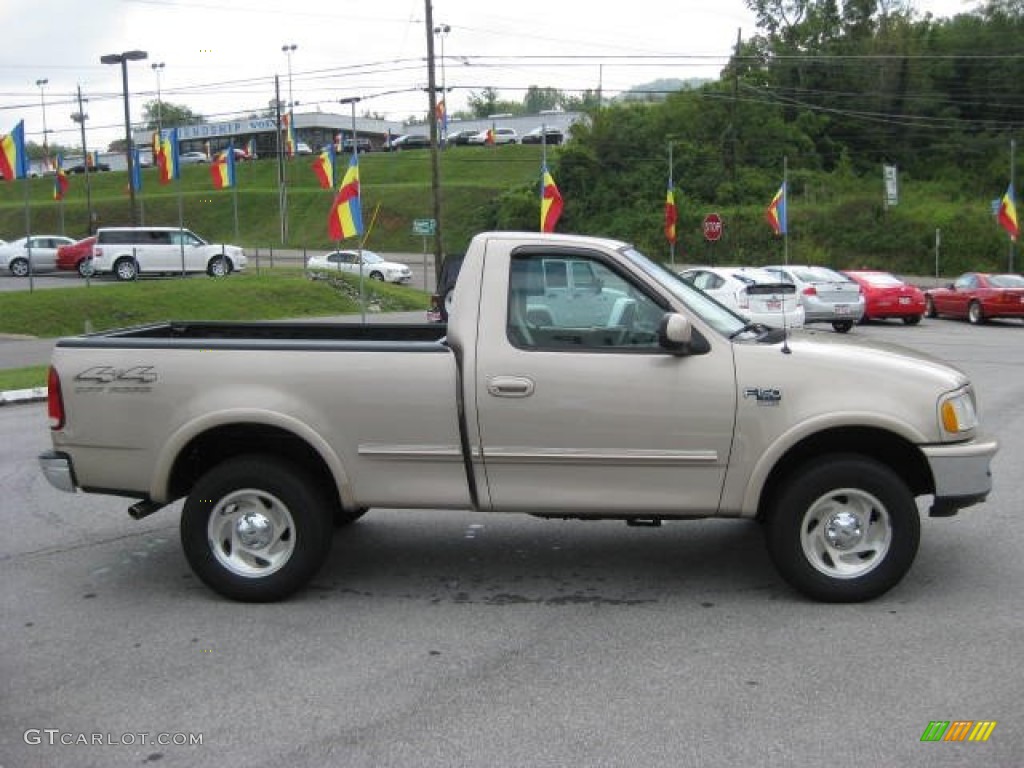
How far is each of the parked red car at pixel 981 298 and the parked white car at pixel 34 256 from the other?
33133 millimetres

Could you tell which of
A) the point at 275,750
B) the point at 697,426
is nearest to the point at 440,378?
the point at 697,426

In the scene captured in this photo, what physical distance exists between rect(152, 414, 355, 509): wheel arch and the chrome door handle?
901 mm

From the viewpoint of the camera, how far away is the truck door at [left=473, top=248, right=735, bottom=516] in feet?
17.5

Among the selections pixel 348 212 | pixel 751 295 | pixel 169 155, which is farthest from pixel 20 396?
pixel 169 155

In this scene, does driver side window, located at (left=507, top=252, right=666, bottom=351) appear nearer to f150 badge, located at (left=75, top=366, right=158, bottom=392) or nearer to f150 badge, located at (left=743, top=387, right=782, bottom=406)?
f150 badge, located at (left=743, top=387, right=782, bottom=406)

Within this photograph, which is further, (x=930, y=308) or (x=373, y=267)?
(x=373, y=267)

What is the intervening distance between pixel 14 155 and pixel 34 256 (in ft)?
46.2

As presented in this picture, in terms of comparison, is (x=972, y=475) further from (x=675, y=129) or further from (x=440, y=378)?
(x=675, y=129)

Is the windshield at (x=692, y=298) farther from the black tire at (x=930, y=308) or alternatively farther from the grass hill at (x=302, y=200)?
the grass hill at (x=302, y=200)

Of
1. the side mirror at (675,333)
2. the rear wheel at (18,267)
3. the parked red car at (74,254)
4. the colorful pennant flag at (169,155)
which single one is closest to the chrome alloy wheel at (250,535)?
the side mirror at (675,333)

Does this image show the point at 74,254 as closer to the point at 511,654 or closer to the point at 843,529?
the point at 511,654

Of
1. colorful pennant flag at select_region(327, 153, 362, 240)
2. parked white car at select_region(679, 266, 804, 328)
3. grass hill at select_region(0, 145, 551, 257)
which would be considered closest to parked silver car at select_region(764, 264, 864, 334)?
parked white car at select_region(679, 266, 804, 328)

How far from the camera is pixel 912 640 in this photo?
4984 mm

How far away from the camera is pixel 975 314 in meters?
28.4
